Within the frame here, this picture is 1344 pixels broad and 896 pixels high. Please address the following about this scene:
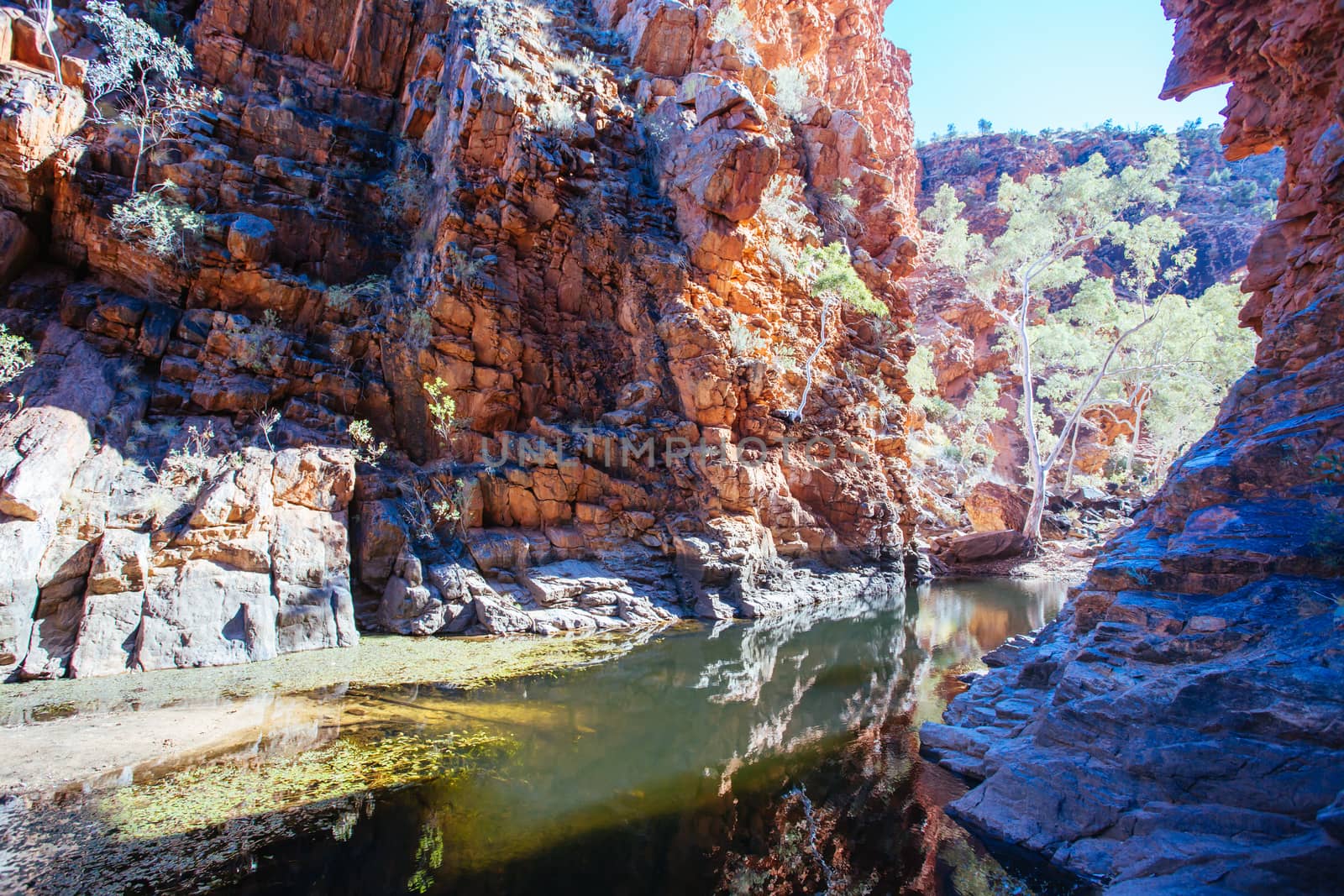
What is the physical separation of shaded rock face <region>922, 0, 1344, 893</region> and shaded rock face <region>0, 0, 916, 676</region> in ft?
29.7

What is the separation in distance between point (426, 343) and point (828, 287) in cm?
1310

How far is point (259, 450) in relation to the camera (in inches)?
496

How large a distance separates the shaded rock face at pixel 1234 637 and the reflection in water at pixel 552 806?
103cm

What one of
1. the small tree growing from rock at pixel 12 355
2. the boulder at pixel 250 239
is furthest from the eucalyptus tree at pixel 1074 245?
the small tree growing from rock at pixel 12 355

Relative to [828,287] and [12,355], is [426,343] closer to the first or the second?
[12,355]

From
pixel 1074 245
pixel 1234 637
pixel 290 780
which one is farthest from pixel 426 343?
pixel 1074 245

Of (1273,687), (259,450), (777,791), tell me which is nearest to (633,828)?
(777,791)

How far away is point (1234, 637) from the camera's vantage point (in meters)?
5.77

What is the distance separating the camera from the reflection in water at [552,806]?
4914 mm

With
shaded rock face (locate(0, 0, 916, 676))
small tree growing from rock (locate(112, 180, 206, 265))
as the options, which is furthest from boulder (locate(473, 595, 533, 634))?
small tree growing from rock (locate(112, 180, 206, 265))

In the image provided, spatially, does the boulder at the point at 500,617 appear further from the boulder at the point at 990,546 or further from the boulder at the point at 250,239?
the boulder at the point at 990,546

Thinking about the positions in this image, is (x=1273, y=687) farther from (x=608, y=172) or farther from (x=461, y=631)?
(x=608, y=172)

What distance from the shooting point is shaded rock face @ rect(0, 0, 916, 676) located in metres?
11.1

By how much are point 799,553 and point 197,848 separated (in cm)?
1515
